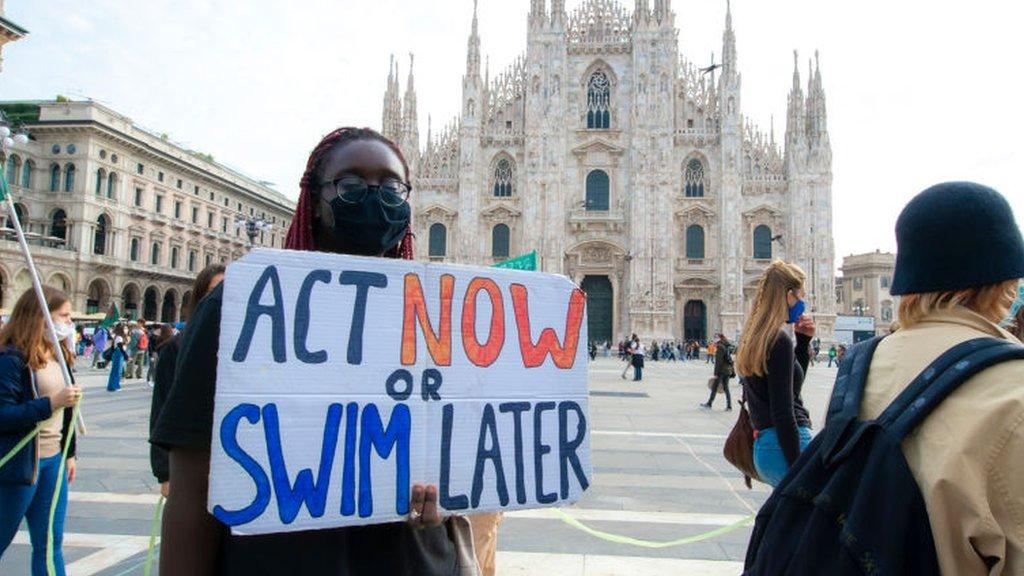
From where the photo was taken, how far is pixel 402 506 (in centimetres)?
153

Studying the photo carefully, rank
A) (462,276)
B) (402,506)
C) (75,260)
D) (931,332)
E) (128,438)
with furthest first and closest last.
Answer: (75,260) → (128,438) → (462,276) → (402,506) → (931,332)

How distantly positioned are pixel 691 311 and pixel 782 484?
1378 inches

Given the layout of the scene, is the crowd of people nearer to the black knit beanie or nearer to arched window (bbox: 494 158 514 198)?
the black knit beanie

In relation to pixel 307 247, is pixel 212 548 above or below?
below

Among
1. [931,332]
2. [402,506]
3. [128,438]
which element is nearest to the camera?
[931,332]

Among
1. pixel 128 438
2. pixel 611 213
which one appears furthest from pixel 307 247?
pixel 611 213

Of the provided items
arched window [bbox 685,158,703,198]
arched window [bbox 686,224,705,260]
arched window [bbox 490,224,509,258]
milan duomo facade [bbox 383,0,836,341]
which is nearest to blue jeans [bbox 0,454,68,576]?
milan duomo facade [bbox 383,0,836,341]

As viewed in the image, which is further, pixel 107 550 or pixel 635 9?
pixel 635 9

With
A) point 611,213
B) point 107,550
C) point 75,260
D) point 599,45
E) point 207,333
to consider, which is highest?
point 599,45

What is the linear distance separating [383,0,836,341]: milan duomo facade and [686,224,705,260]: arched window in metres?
0.05

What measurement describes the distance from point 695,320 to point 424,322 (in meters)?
35.0

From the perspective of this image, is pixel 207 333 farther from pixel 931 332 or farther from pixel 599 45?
pixel 599 45

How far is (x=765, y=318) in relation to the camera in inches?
138

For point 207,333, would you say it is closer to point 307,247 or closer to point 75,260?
point 307,247
